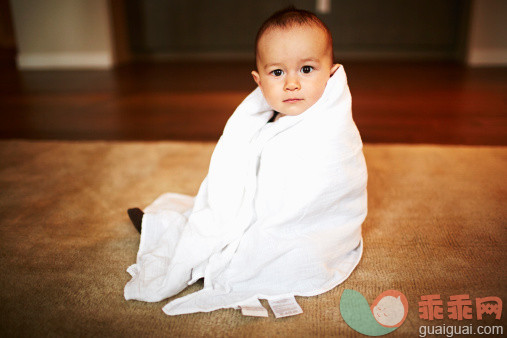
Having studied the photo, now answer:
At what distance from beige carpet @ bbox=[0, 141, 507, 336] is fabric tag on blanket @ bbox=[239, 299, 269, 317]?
0.01 metres

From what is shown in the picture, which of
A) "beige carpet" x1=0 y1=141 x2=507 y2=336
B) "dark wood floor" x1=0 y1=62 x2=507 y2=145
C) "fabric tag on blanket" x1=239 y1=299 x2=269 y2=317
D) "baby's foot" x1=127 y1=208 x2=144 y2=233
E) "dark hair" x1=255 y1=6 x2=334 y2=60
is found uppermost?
"dark hair" x1=255 y1=6 x2=334 y2=60

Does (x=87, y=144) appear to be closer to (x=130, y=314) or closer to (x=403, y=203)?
(x=130, y=314)

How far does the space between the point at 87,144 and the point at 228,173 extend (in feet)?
3.37

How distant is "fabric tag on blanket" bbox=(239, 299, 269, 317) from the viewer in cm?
73

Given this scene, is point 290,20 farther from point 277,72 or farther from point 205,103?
point 205,103

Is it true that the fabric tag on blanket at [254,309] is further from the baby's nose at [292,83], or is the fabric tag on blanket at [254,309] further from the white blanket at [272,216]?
the baby's nose at [292,83]

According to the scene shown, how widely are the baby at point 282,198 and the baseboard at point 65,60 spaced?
3472 millimetres

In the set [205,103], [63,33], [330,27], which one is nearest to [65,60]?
[63,33]

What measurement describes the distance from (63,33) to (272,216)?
3.80m

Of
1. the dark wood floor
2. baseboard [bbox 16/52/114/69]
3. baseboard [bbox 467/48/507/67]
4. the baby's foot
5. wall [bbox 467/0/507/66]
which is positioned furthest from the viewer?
A: baseboard [bbox 16/52/114/69]

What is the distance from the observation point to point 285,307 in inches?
29.5

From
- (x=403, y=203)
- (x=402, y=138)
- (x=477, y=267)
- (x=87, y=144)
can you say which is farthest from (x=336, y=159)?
(x=87, y=144)

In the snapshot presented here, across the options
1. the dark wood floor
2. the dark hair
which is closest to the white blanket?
the dark hair

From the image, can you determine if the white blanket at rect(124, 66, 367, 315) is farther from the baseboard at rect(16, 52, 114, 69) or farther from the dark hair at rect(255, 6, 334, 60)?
the baseboard at rect(16, 52, 114, 69)
